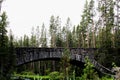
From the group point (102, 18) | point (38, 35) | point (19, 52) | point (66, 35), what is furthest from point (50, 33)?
point (19, 52)

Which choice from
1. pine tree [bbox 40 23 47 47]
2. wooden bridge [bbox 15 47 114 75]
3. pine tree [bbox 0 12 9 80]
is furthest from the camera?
pine tree [bbox 40 23 47 47]

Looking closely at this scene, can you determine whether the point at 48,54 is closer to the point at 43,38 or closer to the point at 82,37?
the point at 82,37

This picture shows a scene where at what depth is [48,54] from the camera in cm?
4566

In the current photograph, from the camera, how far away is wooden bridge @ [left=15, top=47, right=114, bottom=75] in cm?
4312

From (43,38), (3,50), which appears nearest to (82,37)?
(43,38)

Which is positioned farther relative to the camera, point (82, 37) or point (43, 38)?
point (43, 38)

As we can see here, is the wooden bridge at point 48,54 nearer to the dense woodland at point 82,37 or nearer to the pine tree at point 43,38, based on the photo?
the dense woodland at point 82,37

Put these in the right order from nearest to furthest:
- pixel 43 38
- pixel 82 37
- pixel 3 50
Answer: pixel 3 50
pixel 82 37
pixel 43 38

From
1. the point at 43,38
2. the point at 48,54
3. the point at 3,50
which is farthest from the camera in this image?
the point at 43,38

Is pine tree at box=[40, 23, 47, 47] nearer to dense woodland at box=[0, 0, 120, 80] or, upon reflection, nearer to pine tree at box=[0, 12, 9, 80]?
dense woodland at box=[0, 0, 120, 80]

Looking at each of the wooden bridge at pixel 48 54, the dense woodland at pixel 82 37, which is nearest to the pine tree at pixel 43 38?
the dense woodland at pixel 82 37

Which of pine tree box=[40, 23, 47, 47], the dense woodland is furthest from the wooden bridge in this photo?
pine tree box=[40, 23, 47, 47]

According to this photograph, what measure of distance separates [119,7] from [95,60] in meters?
14.8

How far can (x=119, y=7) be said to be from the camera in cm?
5997
